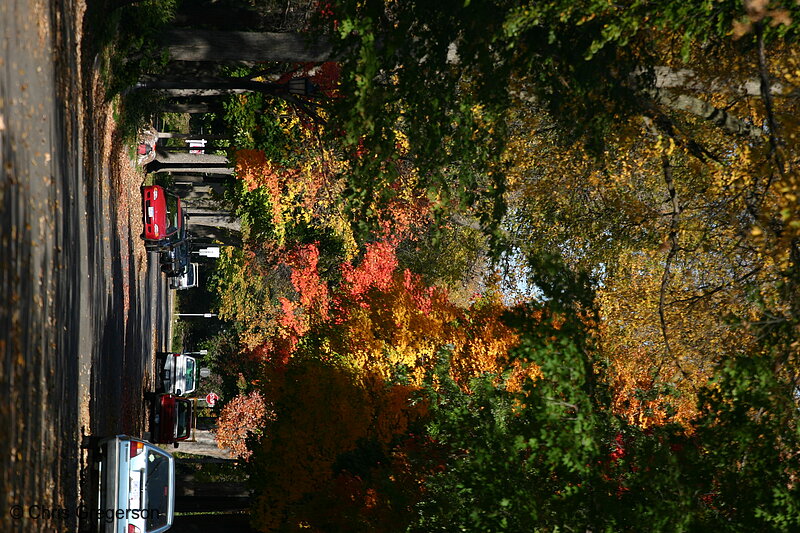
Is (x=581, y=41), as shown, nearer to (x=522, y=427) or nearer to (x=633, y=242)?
(x=522, y=427)

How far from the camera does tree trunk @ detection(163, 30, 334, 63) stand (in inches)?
599

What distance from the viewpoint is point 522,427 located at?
11.1 meters

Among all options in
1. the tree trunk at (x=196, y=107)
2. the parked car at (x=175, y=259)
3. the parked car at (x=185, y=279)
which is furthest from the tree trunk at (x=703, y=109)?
the parked car at (x=185, y=279)

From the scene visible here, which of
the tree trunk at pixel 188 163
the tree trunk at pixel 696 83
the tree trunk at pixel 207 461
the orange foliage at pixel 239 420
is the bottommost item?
the tree trunk at pixel 207 461

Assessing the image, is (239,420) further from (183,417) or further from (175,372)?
(183,417)

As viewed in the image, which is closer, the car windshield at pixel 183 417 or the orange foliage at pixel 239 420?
the car windshield at pixel 183 417

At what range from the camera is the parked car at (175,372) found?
1148 inches

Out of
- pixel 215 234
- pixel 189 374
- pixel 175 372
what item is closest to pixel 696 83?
pixel 175 372

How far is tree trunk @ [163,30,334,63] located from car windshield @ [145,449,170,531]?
8.61 metres

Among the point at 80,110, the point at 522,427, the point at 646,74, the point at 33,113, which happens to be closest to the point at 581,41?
the point at 646,74

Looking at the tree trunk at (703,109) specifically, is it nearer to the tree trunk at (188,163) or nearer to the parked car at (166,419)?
the parked car at (166,419)

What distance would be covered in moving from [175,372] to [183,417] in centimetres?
286

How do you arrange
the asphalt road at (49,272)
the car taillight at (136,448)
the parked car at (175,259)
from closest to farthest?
1. the asphalt road at (49,272)
2. the car taillight at (136,448)
3. the parked car at (175,259)

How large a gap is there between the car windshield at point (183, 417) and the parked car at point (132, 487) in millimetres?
8581
